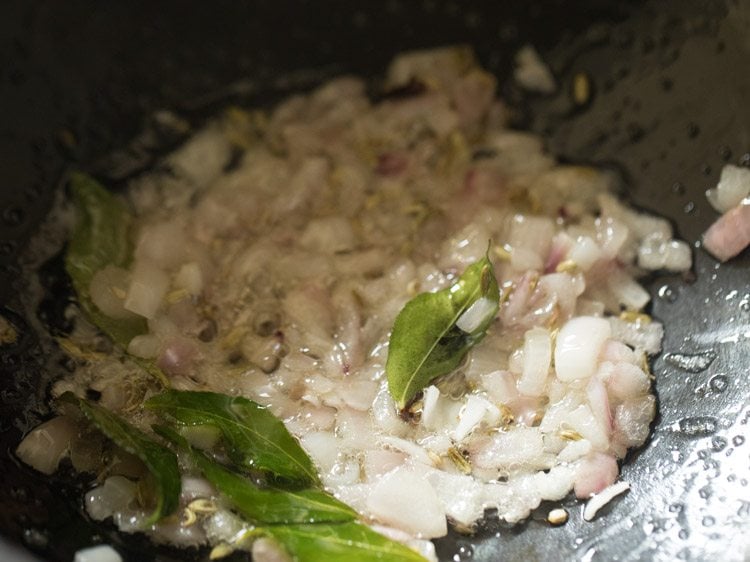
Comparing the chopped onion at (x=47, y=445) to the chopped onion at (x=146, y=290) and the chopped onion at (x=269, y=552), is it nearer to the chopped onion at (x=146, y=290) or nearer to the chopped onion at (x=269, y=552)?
the chopped onion at (x=146, y=290)

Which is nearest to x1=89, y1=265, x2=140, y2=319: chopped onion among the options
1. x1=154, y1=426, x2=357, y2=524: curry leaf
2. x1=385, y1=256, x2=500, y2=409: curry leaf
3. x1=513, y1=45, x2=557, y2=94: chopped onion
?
x1=154, y1=426, x2=357, y2=524: curry leaf

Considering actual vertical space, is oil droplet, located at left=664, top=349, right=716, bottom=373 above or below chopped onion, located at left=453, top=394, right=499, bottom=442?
below

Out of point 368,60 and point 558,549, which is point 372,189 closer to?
point 368,60

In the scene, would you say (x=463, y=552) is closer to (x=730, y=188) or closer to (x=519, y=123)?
(x=730, y=188)

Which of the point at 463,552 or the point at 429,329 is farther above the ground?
the point at 429,329

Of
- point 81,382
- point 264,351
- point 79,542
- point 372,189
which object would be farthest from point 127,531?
point 372,189

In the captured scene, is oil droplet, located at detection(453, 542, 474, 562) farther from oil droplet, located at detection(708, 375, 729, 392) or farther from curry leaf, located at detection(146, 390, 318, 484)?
oil droplet, located at detection(708, 375, 729, 392)

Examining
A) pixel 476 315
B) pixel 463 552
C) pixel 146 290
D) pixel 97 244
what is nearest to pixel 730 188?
pixel 476 315
